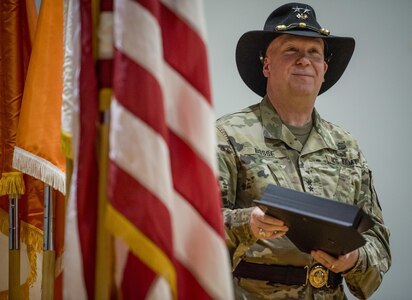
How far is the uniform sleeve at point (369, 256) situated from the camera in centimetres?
223

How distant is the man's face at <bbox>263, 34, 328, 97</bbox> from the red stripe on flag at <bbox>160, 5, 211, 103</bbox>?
108 cm

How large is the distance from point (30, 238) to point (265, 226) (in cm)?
86

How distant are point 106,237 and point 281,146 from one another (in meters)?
1.17

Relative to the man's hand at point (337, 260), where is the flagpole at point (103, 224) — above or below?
above

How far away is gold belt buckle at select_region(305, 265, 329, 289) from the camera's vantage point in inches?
87.1

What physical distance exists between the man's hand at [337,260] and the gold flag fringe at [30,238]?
92 cm

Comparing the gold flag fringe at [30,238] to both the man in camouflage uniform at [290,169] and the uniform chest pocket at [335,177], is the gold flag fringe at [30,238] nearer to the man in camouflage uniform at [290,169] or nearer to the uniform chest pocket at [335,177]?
the man in camouflage uniform at [290,169]

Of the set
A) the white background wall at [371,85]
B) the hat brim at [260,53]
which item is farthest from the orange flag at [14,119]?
the white background wall at [371,85]

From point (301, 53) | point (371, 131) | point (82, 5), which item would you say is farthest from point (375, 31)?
point (82, 5)

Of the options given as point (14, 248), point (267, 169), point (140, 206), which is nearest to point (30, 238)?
point (14, 248)

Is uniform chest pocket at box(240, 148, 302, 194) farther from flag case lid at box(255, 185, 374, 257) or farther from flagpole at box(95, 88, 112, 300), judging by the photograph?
flagpole at box(95, 88, 112, 300)

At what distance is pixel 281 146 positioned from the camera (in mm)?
2348

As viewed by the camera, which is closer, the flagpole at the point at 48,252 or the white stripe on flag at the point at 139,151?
the white stripe on flag at the point at 139,151

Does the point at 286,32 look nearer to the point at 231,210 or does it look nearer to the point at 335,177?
the point at 335,177
